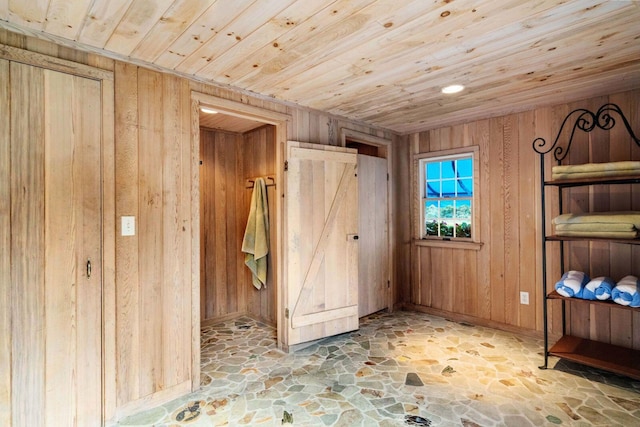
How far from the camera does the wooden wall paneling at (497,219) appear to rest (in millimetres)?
3494

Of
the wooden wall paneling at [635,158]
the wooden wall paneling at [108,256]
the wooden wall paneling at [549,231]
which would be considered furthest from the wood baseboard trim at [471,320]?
the wooden wall paneling at [108,256]

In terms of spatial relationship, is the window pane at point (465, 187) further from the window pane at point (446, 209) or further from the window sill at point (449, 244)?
the window sill at point (449, 244)

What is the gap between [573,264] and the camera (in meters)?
3.03

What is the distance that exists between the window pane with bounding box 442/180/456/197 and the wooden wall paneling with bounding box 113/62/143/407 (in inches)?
132

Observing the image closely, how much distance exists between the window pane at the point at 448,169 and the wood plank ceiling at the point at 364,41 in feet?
3.90

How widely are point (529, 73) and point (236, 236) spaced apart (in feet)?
11.3

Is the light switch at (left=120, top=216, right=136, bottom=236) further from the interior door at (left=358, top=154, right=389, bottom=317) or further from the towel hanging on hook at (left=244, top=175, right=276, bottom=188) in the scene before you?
the interior door at (left=358, top=154, right=389, bottom=317)

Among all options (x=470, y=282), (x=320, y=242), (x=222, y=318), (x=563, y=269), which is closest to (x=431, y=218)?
(x=470, y=282)

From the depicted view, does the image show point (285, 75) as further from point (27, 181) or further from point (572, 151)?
point (572, 151)

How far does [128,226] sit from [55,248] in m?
0.39

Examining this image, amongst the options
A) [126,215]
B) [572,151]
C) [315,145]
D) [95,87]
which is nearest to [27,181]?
[126,215]

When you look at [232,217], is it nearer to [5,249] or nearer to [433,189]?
[5,249]

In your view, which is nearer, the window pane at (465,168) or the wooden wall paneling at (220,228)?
the window pane at (465,168)

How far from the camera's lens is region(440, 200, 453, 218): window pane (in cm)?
396
